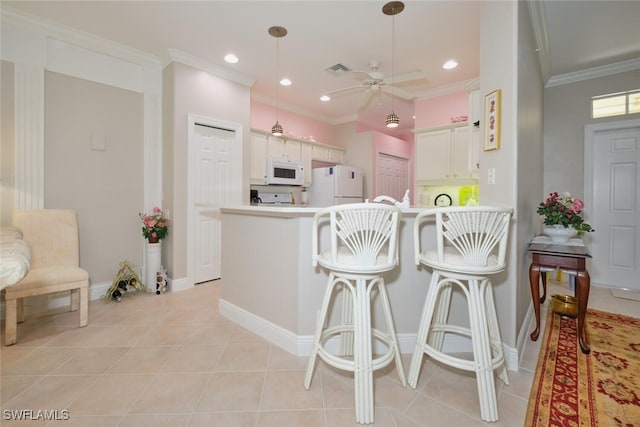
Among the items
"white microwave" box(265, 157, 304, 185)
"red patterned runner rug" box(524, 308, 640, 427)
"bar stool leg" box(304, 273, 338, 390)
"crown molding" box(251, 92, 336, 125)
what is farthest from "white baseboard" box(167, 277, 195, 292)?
"red patterned runner rug" box(524, 308, 640, 427)

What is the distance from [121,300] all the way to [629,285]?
602cm

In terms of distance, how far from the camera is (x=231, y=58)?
3.42 m

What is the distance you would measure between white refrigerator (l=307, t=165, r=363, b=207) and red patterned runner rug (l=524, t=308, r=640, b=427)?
11.3 ft

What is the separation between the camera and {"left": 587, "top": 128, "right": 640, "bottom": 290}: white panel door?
3.46 metres

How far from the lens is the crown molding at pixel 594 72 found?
3382 mm

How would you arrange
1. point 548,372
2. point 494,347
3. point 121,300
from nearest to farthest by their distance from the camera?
point 494,347 → point 548,372 → point 121,300

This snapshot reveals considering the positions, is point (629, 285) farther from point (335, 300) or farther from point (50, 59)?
point (50, 59)

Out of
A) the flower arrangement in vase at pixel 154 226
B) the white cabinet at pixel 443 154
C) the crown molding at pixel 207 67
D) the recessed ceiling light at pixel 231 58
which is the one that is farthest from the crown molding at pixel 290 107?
the flower arrangement in vase at pixel 154 226

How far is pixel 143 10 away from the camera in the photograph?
2584 mm

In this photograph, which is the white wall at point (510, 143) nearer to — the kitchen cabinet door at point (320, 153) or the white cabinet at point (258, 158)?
the white cabinet at point (258, 158)

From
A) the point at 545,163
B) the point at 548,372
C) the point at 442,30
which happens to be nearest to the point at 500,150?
the point at 548,372

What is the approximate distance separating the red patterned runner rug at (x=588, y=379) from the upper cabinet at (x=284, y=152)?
384 centimetres

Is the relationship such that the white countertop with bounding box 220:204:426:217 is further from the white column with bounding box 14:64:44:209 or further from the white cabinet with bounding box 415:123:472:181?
the white cabinet with bounding box 415:123:472:181

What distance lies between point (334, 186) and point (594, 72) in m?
3.80
